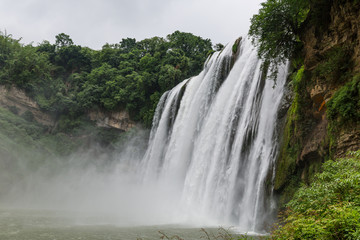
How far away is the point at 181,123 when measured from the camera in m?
20.7

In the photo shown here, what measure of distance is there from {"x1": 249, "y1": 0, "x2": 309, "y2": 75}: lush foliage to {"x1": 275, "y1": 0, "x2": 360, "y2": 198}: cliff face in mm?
413

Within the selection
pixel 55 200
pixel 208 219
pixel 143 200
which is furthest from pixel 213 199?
pixel 55 200

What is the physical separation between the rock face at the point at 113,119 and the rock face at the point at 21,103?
4965mm

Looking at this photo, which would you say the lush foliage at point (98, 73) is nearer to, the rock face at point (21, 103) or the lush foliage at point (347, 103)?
the rock face at point (21, 103)

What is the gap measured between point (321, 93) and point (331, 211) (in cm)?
587

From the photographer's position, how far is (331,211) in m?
4.06

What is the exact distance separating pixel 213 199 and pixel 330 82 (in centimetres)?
754

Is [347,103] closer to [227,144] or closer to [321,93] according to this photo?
[321,93]

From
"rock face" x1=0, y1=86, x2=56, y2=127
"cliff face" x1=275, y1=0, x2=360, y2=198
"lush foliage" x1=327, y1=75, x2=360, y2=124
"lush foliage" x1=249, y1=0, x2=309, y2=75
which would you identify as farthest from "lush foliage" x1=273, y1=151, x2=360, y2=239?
"rock face" x1=0, y1=86, x2=56, y2=127

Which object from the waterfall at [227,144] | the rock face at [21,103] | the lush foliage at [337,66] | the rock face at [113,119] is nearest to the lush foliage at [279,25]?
the waterfall at [227,144]

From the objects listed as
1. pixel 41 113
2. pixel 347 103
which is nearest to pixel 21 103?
pixel 41 113

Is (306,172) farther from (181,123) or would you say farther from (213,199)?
(181,123)

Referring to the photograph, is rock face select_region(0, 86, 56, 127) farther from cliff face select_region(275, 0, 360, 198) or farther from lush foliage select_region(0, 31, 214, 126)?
cliff face select_region(275, 0, 360, 198)

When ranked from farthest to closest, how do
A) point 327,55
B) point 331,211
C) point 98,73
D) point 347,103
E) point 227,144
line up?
1. point 98,73
2. point 227,144
3. point 327,55
4. point 347,103
5. point 331,211
